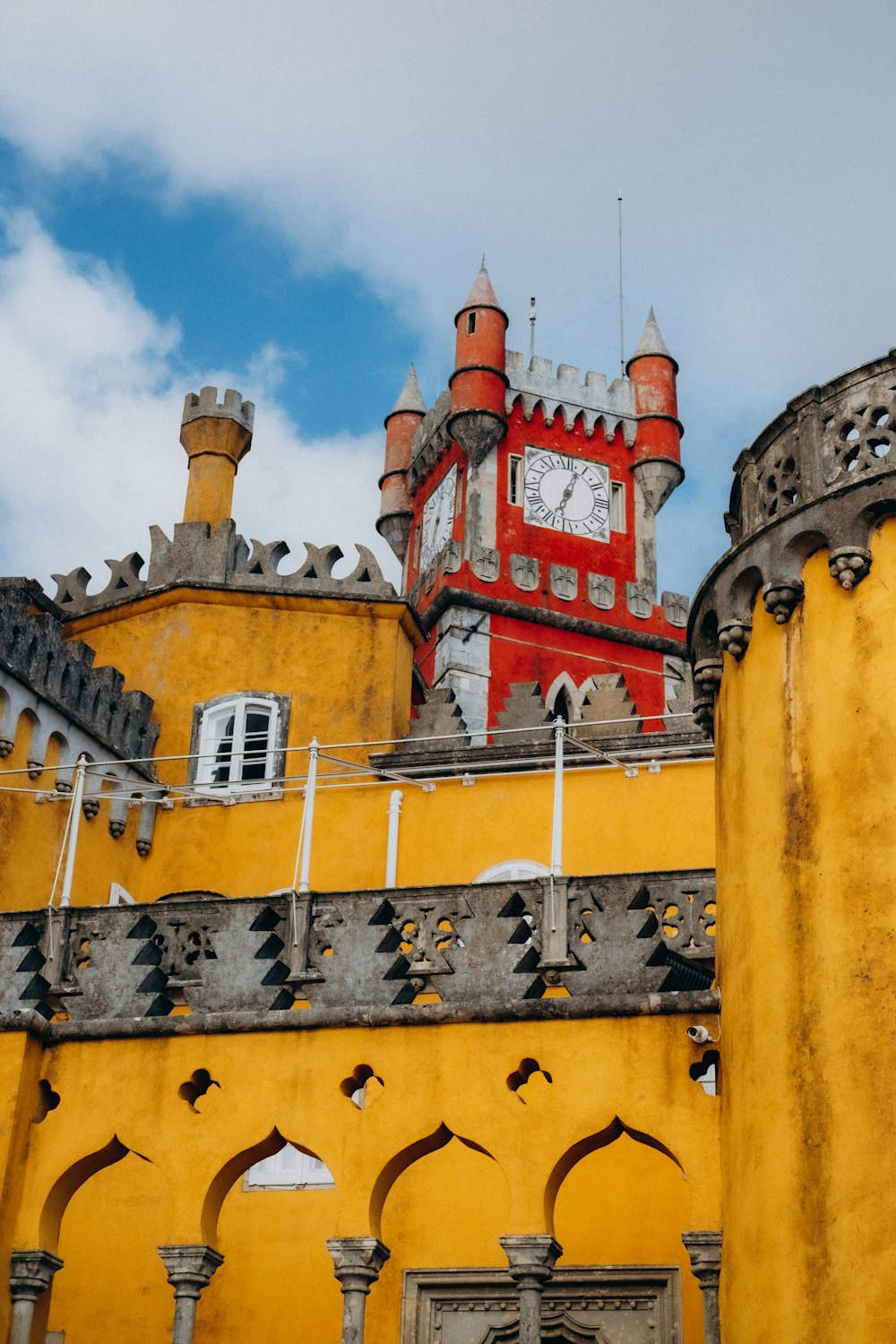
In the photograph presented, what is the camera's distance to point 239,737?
67.4 ft

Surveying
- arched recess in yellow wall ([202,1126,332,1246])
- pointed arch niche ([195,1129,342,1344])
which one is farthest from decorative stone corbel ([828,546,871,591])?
pointed arch niche ([195,1129,342,1344])

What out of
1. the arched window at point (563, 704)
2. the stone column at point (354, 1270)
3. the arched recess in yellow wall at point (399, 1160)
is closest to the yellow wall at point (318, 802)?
the arched recess in yellow wall at point (399, 1160)

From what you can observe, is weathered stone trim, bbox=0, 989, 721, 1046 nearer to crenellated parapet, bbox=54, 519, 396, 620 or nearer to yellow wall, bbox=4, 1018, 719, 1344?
yellow wall, bbox=4, 1018, 719, 1344

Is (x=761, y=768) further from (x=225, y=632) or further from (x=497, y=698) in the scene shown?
(x=497, y=698)

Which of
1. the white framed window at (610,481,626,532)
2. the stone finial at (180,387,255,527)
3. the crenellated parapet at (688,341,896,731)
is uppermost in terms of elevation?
the white framed window at (610,481,626,532)

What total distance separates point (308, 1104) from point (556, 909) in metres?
2.04

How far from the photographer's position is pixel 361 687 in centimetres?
2078

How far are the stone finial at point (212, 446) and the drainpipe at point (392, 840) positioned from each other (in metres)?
5.04

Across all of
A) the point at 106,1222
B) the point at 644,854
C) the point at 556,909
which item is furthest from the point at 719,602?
the point at 106,1222

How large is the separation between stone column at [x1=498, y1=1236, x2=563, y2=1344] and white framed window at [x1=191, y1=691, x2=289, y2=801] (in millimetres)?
9206

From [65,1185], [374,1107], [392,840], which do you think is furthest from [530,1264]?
[392,840]

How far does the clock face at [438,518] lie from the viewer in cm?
3844

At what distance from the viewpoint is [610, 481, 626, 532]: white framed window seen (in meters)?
37.8

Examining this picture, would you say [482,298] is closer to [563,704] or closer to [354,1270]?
[563,704]
